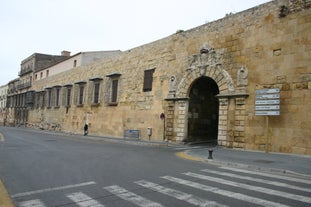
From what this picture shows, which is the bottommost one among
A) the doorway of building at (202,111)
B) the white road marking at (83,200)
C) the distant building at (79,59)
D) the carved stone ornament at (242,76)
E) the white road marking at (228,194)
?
the white road marking at (83,200)

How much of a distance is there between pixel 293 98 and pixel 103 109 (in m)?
14.9

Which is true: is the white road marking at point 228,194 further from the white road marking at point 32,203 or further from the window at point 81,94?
the window at point 81,94

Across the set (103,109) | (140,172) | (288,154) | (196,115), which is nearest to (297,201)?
(140,172)

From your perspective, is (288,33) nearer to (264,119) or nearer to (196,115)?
(264,119)

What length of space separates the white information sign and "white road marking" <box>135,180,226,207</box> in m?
6.97

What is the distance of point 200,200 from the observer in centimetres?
396

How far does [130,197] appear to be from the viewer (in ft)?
13.4

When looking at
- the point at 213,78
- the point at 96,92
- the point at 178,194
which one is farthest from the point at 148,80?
the point at 178,194

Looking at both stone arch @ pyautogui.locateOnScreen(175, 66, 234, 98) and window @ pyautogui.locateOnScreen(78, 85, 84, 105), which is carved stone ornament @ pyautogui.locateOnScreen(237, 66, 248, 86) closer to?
stone arch @ pyautogui.locateOnScreen(175, 66, 234, 98)

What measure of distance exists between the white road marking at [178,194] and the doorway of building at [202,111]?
377 inches

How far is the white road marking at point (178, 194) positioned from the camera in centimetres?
381

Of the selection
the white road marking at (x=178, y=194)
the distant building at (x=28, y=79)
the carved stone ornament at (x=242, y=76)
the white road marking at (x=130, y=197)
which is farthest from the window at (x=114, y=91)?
the white road marking at (x=130, y=197)

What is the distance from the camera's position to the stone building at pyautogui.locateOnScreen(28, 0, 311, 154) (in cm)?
989

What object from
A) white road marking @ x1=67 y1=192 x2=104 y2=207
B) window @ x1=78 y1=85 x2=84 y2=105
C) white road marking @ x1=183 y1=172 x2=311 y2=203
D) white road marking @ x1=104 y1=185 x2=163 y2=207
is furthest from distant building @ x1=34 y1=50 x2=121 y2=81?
white road marking @ x1=67 y1=192 x2=104 y2=207
